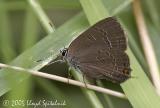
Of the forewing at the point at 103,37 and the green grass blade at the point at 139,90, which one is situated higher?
the forewing at the point at 103,37

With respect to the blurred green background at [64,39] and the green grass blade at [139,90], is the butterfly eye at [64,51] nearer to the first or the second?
the blurred green background at [64,39]

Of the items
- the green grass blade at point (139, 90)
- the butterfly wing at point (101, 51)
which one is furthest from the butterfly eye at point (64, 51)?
the green grass blade at point (139, 90)

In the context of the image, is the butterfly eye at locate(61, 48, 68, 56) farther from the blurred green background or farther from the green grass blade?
the green grass blade

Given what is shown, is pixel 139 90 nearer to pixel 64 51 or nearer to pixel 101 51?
pixel 101 51

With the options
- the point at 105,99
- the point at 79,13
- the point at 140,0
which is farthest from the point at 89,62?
the point at 140,0

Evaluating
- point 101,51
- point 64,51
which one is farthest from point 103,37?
point 64,51

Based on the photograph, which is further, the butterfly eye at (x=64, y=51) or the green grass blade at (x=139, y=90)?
the butterfly eye at (x=64, y=51)

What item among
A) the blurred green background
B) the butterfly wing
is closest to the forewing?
the butterfly wing

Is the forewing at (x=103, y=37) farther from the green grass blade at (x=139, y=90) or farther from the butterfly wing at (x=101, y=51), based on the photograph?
the green grass blade at (x=139, y=90)
